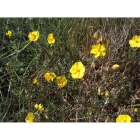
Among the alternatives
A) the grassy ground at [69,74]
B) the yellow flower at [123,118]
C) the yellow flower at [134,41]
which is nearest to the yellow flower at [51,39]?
the grassy ground at [69,74]

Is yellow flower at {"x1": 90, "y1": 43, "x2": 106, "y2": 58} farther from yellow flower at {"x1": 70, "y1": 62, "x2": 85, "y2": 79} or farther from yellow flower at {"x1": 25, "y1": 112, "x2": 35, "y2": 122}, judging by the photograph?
yellow flower at {"x1": 25, "y1": 112, "x2": 35, "y2": 122}

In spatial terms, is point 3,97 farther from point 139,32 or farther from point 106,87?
point 139,32

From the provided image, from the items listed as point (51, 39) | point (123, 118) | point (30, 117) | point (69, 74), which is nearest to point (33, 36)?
point (51, 39)

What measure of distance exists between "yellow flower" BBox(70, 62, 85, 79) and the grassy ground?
68 millimetres

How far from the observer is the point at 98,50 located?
206 cm

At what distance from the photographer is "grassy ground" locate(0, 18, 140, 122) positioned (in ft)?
6.62

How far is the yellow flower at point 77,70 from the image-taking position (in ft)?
6.61

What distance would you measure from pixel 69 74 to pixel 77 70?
9 centimetres

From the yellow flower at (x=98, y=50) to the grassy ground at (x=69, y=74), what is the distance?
0.22 ft
